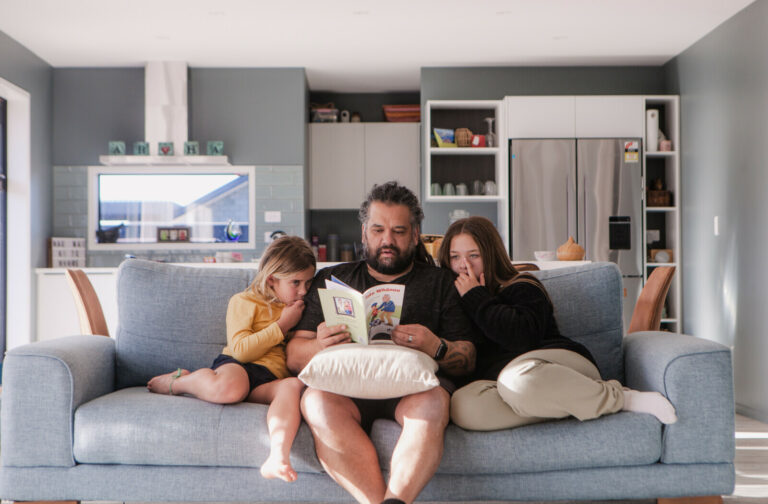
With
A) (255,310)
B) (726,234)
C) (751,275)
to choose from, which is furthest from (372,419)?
(726,234)

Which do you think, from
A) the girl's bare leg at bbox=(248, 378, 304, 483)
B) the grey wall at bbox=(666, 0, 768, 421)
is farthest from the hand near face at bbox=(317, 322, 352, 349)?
the grey wall at bbox=(666, 0, 768, 421)

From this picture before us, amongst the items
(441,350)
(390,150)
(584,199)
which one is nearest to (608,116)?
(584,199)

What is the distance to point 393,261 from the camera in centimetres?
242

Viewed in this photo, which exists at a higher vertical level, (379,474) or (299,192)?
(299,192)

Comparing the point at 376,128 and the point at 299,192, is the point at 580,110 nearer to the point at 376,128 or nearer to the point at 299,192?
the point at 376,128

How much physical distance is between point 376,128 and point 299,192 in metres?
1.12

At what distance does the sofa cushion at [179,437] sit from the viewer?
199cm

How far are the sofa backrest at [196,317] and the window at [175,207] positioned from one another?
3.68 m

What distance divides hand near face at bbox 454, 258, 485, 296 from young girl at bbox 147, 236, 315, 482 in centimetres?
53

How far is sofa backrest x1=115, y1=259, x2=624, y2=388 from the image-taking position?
250cm

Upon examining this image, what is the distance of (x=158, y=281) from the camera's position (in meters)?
2.57

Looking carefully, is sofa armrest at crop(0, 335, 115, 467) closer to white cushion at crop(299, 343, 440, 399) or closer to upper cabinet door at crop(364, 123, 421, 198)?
white cushion at crop(299, 343, 440, 399)

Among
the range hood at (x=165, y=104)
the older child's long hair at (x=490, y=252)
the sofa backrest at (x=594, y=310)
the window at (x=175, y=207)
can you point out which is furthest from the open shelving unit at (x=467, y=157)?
the older child's long hair at (x=490, y=252)

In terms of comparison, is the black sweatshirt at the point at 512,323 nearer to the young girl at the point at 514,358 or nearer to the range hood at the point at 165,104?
the young girl at the point at 514,358
